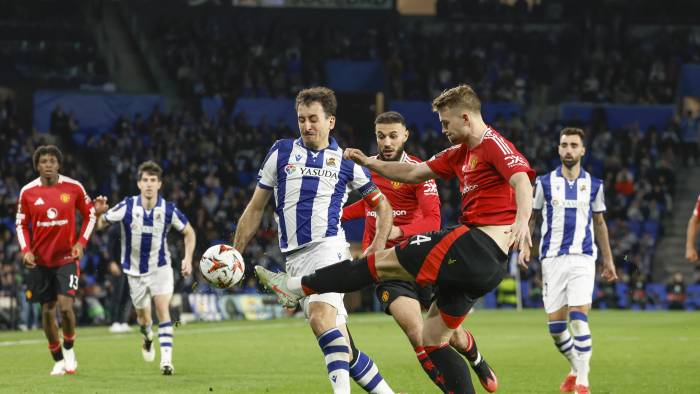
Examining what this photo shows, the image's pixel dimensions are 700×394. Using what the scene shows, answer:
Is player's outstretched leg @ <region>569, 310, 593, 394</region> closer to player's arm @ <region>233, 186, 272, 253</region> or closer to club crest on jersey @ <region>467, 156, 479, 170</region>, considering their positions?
club crest on jersey @ <region>467, 156, 479, 170</region>

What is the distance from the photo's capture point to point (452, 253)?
7973 mm

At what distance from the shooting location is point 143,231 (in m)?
15.4

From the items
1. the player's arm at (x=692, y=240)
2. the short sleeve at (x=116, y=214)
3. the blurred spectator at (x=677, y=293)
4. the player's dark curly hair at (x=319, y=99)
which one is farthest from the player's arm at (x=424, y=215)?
the blurred spectator at (x=677, y=293)

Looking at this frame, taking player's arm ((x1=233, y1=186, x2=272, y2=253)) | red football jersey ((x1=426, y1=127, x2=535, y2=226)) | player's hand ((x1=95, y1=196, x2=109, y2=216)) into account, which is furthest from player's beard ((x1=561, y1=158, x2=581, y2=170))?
player's hand ((x1=95, y1=196, x2=109, y2=216))

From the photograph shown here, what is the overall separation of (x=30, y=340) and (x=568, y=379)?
11036 millimetres

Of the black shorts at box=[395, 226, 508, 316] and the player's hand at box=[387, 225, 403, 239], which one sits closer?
the black shorts at box=[395, 226, 508, 316]

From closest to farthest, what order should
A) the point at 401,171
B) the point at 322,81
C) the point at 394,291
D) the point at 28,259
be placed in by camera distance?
the point at 401,171 < the point at 394,291 < the point at 28,259 < the point at 322,81

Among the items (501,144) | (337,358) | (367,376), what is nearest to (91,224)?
(367,376)

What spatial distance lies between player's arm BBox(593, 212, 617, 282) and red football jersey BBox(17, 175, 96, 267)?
19.7 feet

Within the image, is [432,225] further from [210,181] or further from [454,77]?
[454,77]

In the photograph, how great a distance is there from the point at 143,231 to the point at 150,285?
73cm

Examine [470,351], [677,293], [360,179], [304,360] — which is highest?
[360,179]

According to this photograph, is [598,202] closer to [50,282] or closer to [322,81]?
[50,282]

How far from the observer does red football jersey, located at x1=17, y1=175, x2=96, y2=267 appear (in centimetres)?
1409
